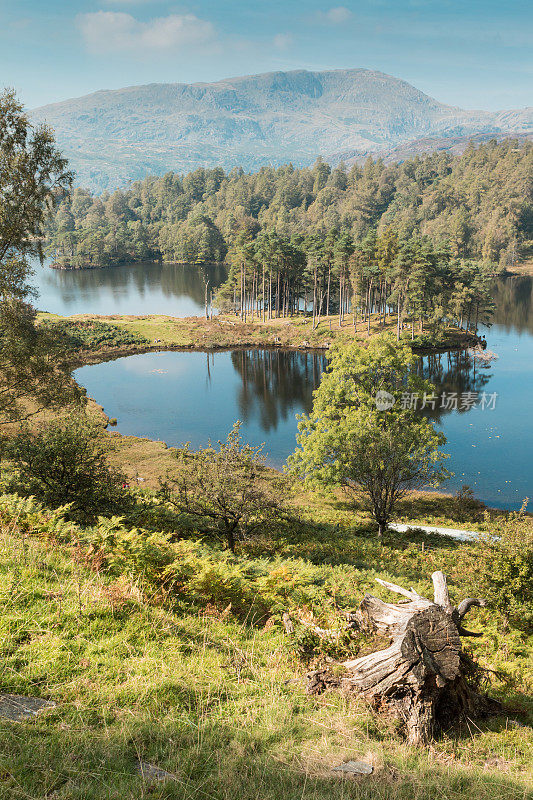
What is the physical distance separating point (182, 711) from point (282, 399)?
4274cm

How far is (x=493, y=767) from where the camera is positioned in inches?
202

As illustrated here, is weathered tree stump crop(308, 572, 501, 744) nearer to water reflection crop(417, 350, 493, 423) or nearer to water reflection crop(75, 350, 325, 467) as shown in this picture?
water reflection crop(75, 350, 325, 467)

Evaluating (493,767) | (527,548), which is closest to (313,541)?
(527,548)

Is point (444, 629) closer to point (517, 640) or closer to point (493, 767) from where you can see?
point (493, 767)

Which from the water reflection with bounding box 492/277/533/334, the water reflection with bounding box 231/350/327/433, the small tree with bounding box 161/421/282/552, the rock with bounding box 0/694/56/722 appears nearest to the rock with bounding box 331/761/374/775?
the rock with bounding box 0/694/56/722

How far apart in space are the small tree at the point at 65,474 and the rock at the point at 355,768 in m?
10.3

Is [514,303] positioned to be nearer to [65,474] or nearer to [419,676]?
[65,474]

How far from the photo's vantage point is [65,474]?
45.2ft

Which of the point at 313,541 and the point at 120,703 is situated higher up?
the point at 120,703

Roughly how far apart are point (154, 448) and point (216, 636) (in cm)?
2841

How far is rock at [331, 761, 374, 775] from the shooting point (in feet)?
14.6

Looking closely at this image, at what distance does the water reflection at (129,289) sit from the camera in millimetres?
90625

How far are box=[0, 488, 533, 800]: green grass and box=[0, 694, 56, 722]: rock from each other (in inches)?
3.6

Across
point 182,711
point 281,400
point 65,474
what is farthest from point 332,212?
point 182,711
